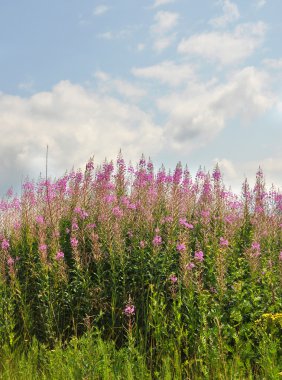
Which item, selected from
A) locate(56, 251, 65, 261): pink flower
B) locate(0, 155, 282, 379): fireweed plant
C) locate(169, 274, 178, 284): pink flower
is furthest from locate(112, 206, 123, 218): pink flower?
locate(169, 274, 178, 284): pink flower

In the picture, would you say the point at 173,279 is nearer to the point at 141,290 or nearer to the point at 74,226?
the point at 141,290

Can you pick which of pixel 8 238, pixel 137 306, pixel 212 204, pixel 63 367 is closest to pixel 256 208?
pixel 212 204

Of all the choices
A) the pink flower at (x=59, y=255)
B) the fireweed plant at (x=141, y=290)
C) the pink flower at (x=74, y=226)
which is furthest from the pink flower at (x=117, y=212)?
the pink flower at (x=59, y=255)

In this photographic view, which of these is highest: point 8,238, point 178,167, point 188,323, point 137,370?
point 178,167

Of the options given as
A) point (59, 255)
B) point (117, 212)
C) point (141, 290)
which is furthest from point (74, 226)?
point (141, 290)

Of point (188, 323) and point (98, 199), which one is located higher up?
point (98, 199)

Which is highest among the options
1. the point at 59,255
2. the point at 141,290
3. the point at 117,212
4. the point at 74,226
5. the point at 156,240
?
the point at 117,212

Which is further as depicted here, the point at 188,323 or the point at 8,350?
the point at 8,350

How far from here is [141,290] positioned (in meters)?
6.39

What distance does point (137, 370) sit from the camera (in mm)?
5301

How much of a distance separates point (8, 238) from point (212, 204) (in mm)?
3677

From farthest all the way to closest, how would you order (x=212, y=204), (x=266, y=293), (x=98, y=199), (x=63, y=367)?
(x=212, y=204) < (x=98, y=199) < (x=266, y=293) < (x=63, y=367)

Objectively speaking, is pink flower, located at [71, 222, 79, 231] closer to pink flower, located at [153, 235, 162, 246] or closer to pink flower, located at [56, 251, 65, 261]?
pink flower, located at [56, 251, 65, 261]

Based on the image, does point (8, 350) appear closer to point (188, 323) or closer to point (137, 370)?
point (137, 370)
